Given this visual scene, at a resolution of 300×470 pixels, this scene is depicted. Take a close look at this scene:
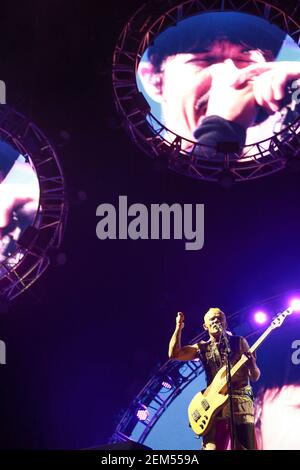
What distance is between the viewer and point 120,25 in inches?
332

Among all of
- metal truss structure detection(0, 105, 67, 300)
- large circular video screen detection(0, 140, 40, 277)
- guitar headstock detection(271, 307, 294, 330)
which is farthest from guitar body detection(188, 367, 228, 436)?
large circular video screen detection(0, 140, 40, 277)

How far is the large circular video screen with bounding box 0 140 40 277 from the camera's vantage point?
817cm

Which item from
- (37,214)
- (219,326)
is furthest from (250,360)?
(37,214)

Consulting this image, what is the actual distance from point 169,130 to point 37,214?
5.48 ft

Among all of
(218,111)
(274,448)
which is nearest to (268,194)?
(218,111)

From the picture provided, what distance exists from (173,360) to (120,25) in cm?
367

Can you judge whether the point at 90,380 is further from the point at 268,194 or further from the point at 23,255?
the point at 268,194

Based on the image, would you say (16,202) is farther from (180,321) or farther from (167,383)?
(167,383)

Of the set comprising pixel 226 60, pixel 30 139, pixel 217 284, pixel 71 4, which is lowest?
pixel 217 284

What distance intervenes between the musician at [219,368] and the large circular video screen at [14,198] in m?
1.98

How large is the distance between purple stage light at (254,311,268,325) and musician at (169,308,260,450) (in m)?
0.42

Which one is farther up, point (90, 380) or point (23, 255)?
point (23, 255)

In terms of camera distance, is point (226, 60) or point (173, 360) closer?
point (173, 360)

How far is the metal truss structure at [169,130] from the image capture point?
8141 millimetres
